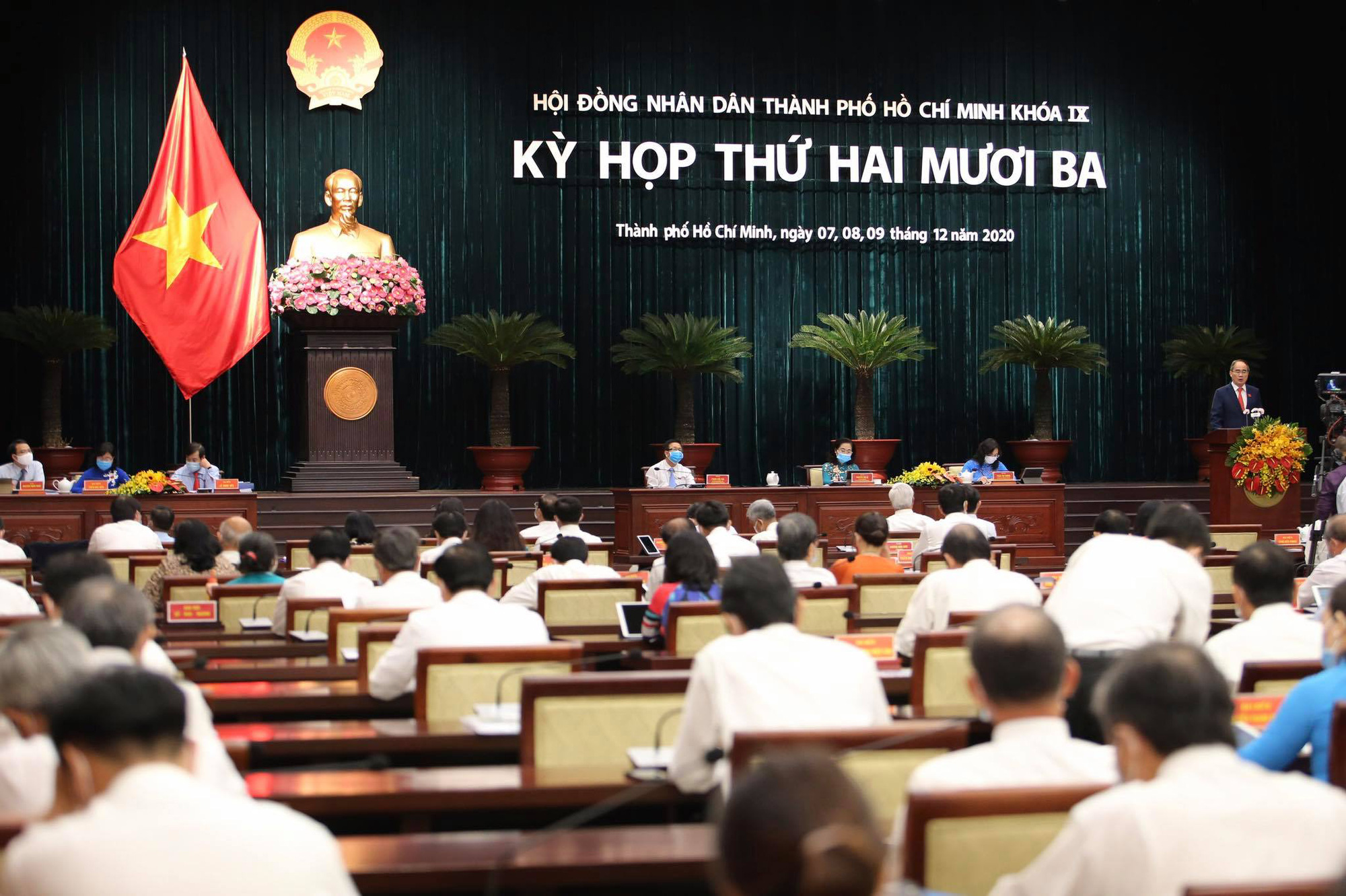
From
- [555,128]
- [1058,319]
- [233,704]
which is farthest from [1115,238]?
[233,704]

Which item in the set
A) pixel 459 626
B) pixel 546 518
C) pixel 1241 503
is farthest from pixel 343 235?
pixel 459 626

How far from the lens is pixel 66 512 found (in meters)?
11.2

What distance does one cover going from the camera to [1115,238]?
16094mm

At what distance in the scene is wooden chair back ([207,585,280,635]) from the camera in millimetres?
5617

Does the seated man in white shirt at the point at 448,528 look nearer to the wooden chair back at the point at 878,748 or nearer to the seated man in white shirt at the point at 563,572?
the seated man in white shirt at the point at 563,572

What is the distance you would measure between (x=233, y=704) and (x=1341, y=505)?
746 centimetres

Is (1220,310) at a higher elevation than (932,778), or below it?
higher

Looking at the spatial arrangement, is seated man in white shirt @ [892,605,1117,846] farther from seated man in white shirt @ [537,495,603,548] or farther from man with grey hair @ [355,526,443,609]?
seated man in white shirt @ [537,495,603,548]

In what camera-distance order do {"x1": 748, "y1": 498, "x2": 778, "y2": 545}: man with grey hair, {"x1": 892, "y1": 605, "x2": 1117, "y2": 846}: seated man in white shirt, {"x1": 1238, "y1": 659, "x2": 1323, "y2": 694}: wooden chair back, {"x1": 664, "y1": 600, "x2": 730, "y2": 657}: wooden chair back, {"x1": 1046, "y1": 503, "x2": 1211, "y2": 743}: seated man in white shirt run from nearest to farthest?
{"x1": 892, "y1": 605, "x2": 1117, "y2": 846}: seated man in white shirt
{"x1": 1238, "y1": 659, "x2": 1323, "y2": 694}: wooden chair back
{"x1": 1046, "y1": 503, "x2": 1211, "y2": 743}: seated man in white shirt
{"x1": 664, "y1": 600, "x2": 730, "y2": 657}: wooden chair back
{"x1": 748, "y1": 498, "x2": 778, "y2": 545}: man with grey hair

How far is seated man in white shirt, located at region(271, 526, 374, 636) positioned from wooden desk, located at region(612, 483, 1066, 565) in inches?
239

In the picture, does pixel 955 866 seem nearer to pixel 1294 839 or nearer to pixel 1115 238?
pixel 1294 839

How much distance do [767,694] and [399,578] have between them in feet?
8.02

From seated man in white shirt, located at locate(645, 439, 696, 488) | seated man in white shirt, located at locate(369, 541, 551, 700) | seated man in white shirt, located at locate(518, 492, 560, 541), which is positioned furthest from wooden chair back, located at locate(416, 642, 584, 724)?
seated man in white shirt, located at locate(645, 439, 696, 488)

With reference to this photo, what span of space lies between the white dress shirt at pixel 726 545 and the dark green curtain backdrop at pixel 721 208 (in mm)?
7923
